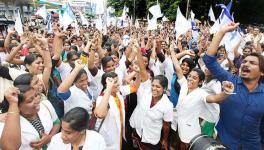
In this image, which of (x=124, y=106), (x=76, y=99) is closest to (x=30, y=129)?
(x=76, y=99)

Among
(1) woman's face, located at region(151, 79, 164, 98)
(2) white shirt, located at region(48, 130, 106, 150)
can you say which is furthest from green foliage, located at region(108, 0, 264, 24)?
(2) white shirt, located at region(48, 130, 106, 150)

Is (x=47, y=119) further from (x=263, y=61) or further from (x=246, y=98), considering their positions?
(x=263, y=61)

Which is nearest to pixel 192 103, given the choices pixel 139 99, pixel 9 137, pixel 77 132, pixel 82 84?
pixel 139 99

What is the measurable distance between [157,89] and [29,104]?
1.64 metres

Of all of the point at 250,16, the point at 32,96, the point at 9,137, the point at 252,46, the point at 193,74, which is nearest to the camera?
the point at 9,137

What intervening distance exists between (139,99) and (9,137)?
2027 mm

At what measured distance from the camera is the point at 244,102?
2.91m

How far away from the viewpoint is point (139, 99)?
4062 millimetres

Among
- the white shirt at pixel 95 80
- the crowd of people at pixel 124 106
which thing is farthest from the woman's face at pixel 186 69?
the white shirt at pixel 95 80

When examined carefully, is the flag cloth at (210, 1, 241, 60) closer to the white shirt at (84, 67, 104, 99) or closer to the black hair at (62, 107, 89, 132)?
the white shirt at (84, 67, 104, 99)

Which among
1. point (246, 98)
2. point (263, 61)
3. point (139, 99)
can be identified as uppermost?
point (263, 61)

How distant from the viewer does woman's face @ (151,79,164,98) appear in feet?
12.4

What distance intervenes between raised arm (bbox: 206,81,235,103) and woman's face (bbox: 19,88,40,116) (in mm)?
1620

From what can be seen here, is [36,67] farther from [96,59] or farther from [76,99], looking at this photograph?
[96,59]
